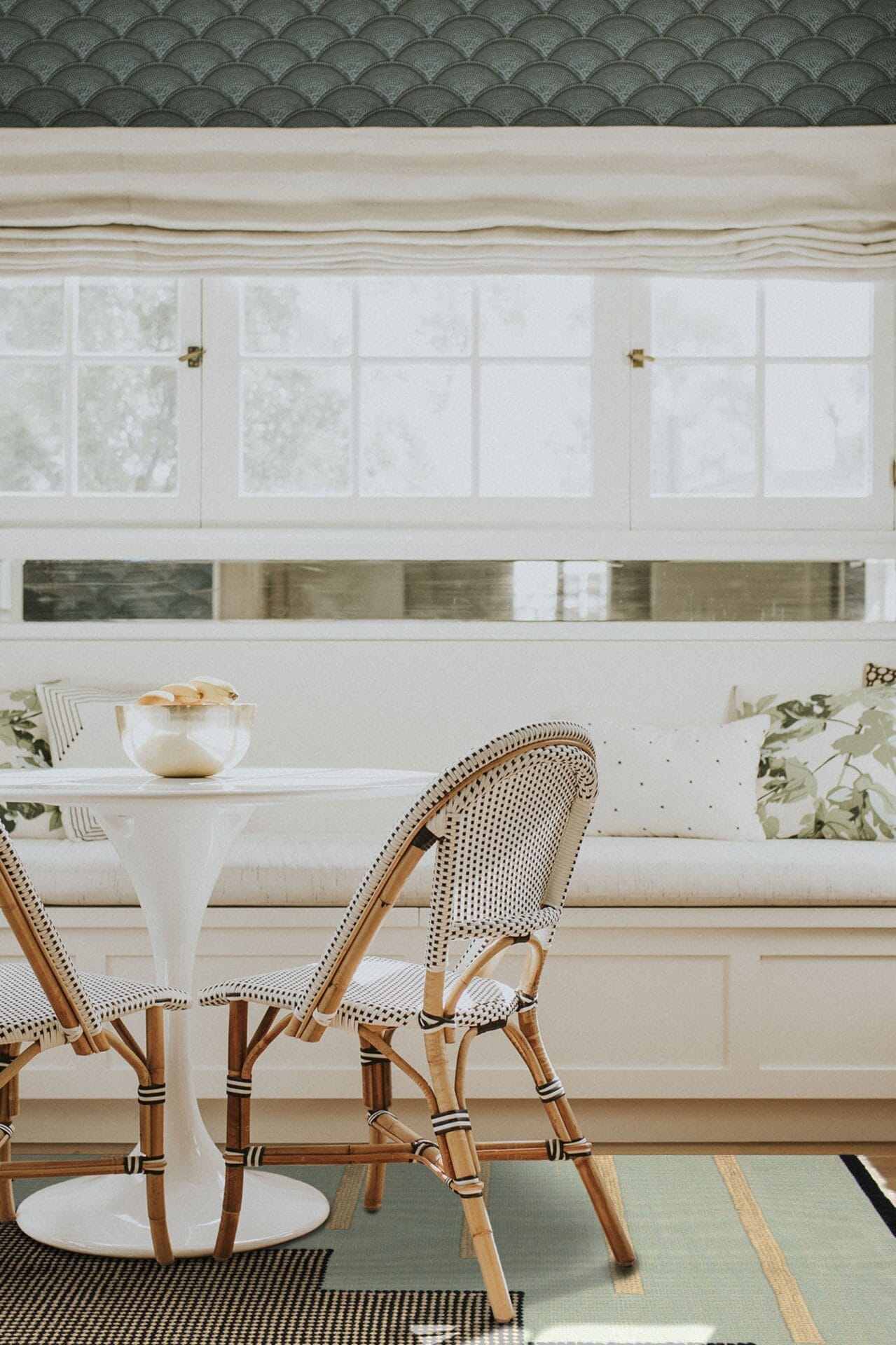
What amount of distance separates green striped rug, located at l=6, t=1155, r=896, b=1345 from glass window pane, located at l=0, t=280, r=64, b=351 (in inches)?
90.2

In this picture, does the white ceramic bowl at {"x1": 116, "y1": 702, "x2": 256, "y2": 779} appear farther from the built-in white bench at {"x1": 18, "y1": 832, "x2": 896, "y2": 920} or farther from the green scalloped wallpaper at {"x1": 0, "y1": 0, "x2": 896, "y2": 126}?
the green scalloped wallpaper at {"x1": 0, "y1": 0, "x2": 896, "y2": 126}

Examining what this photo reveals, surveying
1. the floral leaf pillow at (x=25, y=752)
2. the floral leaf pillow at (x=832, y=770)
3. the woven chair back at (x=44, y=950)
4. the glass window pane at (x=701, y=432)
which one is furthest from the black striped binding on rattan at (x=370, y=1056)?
the glass window pane at (x=701, y=432)

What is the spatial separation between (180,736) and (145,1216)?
2.63 feet

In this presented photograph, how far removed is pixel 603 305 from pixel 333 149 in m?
0.85

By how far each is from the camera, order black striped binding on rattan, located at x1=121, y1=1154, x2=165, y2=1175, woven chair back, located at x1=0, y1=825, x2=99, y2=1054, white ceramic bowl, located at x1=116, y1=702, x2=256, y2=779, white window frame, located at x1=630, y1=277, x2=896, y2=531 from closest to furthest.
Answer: woven chair back, located at x1=0, y1=825, x2=99, y2=1054, black striped binding on rattan, located at x1=121, y1=1154, x2=165, y2=1175, white ceramic bowl, located at x1=116, y1=702, x2=256, y2=779, white window frame, located at x1=630, y1=277, x2=896, y2=531

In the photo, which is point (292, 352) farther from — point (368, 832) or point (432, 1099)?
point (432, 1099)

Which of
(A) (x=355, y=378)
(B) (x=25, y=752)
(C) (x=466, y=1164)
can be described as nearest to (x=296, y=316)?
(A) (x=355, y=378)

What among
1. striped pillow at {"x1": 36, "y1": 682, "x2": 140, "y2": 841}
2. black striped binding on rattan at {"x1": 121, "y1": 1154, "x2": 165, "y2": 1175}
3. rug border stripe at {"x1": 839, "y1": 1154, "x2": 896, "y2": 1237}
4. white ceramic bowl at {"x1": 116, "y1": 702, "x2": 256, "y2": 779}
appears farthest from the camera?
striped pillow at {"x1": 36, "y1": 682, "x2": 140, "y2": 841}

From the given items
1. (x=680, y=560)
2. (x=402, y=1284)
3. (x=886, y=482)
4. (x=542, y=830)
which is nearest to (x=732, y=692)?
(x=680, y=560)

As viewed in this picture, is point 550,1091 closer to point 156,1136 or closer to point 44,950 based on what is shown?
point 156,1136

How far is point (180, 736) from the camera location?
208 cm

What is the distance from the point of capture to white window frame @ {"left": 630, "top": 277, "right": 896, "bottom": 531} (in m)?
3.54

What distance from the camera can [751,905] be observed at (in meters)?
2.72

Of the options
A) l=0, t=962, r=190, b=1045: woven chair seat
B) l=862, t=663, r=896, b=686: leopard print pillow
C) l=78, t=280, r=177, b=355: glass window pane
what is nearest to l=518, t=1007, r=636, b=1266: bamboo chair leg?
l=0, t=962, r=190, b=1045: woven chair seat
